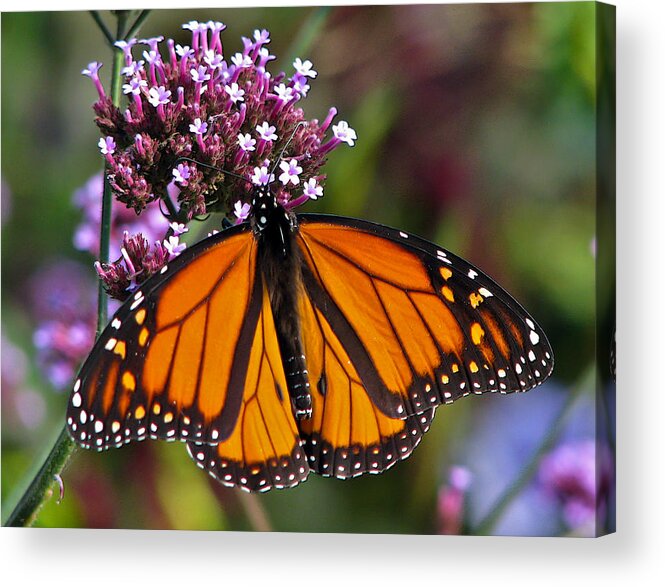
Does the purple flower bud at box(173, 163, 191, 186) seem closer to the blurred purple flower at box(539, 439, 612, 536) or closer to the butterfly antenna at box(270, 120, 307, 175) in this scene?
the butterfly antenna at box(270, 120, 307, 175)

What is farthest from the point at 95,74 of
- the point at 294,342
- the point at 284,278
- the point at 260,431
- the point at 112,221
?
the point at 260,431

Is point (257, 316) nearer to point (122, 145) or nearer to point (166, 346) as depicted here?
point (166, 346)

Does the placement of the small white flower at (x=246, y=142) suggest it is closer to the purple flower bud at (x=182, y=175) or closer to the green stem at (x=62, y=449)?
the purple flower bud at (x=182, y=175)

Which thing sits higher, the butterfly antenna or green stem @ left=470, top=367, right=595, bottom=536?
the butterfly antenna

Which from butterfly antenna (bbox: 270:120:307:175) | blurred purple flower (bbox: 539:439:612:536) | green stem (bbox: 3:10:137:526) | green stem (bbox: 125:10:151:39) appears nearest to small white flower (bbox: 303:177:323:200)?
butterfly antenna (bbox: 270:120:307:175)

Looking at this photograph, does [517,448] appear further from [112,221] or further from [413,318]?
[112,221]
